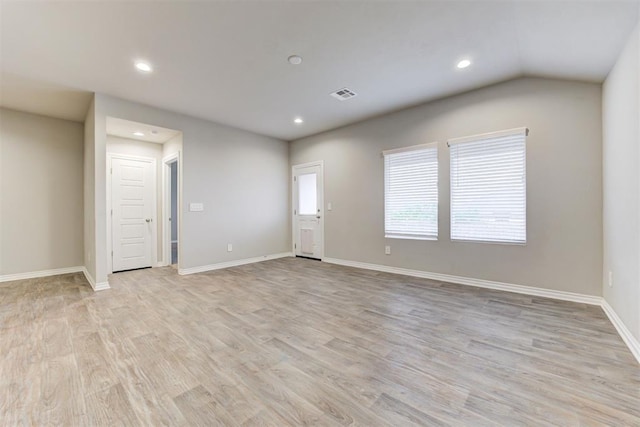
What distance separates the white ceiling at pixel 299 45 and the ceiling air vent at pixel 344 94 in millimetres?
98

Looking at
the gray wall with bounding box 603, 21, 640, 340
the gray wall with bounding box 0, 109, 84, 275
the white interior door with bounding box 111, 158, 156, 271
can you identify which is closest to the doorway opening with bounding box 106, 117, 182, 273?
the white interior door with bounding box 111, 158, 156, 271

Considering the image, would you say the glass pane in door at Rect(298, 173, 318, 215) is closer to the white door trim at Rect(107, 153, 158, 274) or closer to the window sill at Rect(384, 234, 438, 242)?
the window sill at Rect(384, 234, 438, 242)

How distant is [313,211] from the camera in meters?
6.09

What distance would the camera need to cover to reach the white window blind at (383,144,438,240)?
4230 mm

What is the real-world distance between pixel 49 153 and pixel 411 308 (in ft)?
21.1

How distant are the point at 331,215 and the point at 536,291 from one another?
3.55 m

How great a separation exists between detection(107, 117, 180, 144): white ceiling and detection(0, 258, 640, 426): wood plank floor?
261cm

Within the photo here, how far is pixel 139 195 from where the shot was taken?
16.9ft

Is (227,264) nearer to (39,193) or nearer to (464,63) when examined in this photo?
(39,193)

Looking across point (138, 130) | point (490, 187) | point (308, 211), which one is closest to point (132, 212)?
point (138, 130)

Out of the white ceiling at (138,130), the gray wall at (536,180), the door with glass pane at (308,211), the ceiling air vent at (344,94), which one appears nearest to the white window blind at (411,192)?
the gray wall at (536,180)

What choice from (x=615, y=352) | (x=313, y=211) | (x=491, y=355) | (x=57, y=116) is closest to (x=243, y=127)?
(x=313, y=211)

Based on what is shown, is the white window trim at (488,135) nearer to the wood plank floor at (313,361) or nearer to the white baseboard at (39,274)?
the wood plank floor at (313,361)

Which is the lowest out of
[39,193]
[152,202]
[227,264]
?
[227,264]
